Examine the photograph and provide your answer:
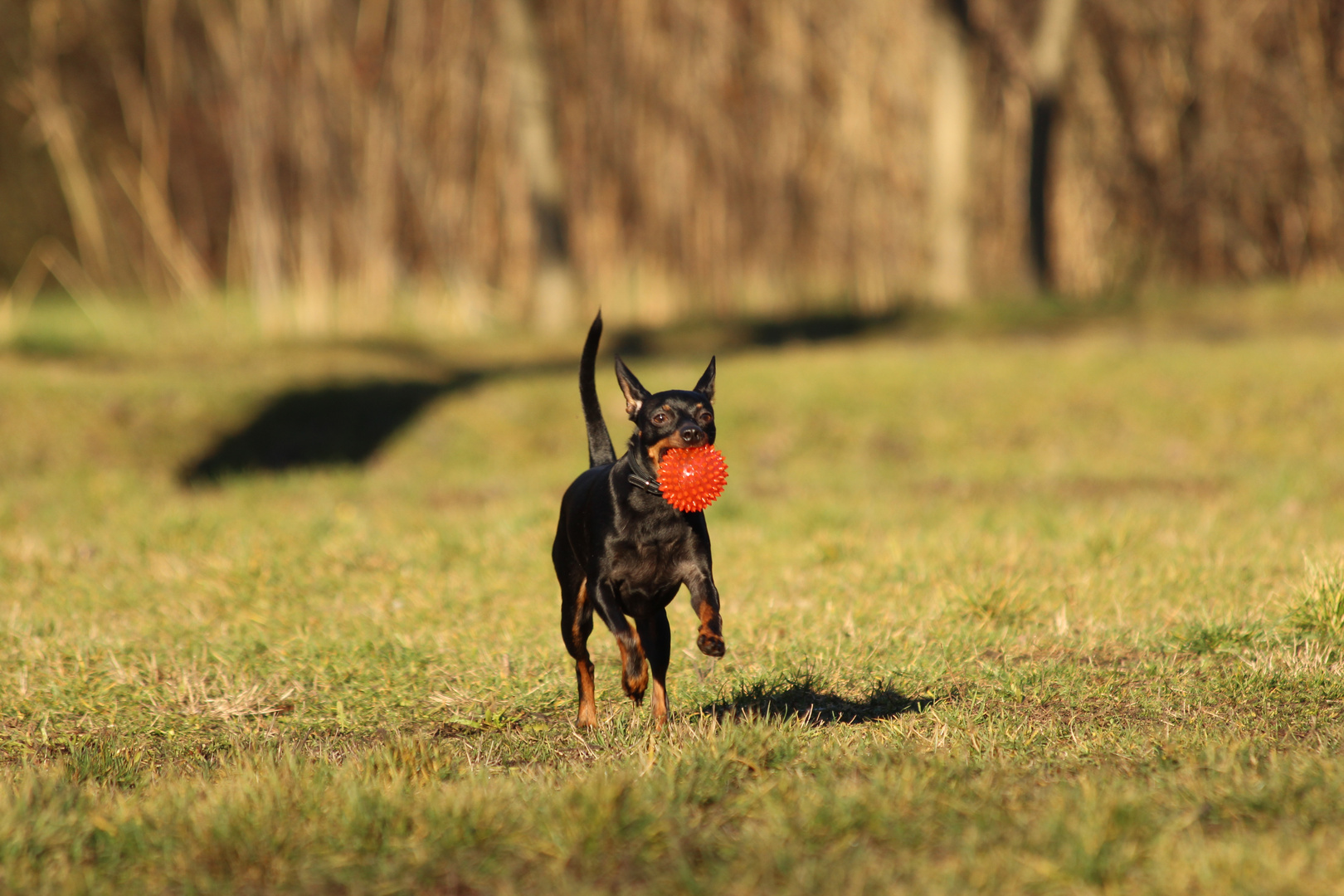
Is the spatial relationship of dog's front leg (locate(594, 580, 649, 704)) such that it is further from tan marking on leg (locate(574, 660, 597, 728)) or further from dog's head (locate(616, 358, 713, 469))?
dog's head (locate(616, 358, 713, 469))

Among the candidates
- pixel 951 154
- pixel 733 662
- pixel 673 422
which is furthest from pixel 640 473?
pixel 951 154

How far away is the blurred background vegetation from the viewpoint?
14227mm

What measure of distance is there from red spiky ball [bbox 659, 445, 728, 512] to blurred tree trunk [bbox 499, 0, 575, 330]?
10545 millimetres

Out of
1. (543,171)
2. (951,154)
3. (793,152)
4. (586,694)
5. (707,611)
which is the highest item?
(793,152)

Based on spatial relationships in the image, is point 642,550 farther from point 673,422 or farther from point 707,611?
point 673,422

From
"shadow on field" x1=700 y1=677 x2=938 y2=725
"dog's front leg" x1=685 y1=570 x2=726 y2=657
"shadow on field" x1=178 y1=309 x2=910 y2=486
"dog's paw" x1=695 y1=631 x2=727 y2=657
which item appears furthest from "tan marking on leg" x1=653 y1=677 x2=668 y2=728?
"shadow on field" x1=178 y1=309 x2=910 y2=486

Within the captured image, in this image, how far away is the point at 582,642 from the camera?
Result: 13.2 feet

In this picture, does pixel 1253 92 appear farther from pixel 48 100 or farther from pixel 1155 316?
pixel 48 100

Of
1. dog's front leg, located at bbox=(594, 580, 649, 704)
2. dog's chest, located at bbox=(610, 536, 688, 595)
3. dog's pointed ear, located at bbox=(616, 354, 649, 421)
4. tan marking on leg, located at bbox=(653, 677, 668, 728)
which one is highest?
dog's pointed ear, located at bbox=(616, 354, 649, 421)

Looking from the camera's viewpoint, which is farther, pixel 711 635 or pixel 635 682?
pixel 635 682

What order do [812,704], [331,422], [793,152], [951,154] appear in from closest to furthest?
1. [812,704]
2. [331,422]
3. [951,154]
4. [793,152]

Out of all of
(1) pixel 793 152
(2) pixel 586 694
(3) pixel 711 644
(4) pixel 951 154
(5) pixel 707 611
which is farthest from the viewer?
(1) pixel 793 152

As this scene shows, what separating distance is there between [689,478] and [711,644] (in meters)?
0.44

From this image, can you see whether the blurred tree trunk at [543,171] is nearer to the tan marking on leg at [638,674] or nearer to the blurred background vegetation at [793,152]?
the blurred background vegetation at [793,152]
